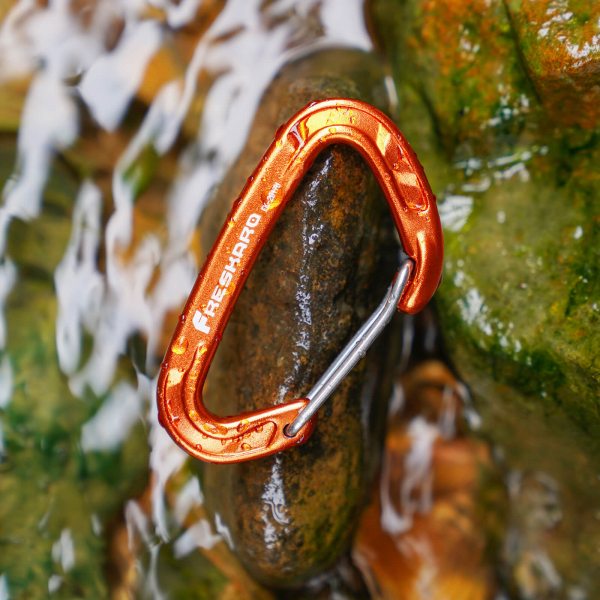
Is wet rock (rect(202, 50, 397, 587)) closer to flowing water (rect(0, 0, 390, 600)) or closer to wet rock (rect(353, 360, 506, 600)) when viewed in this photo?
flowing water (rect(0, 0, 390, 600))

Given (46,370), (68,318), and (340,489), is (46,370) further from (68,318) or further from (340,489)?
(340,489)

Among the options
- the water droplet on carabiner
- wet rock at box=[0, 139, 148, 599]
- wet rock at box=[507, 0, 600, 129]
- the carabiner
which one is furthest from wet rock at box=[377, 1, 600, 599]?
wet rock at box=[0, 139, 148, 599]

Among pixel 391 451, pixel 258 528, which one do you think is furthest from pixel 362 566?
pixel 258 528

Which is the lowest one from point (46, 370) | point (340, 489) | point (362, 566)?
point (362, 566)

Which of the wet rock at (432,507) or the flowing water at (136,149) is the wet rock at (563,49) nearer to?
the flowing water at (136,149)

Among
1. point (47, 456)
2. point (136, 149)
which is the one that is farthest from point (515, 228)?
point (47, 456)

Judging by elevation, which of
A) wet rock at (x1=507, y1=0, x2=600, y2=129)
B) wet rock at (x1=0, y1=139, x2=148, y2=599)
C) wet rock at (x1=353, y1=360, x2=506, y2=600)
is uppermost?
wet rock at (x1=507, y1=0, x2=600, y2=129)
